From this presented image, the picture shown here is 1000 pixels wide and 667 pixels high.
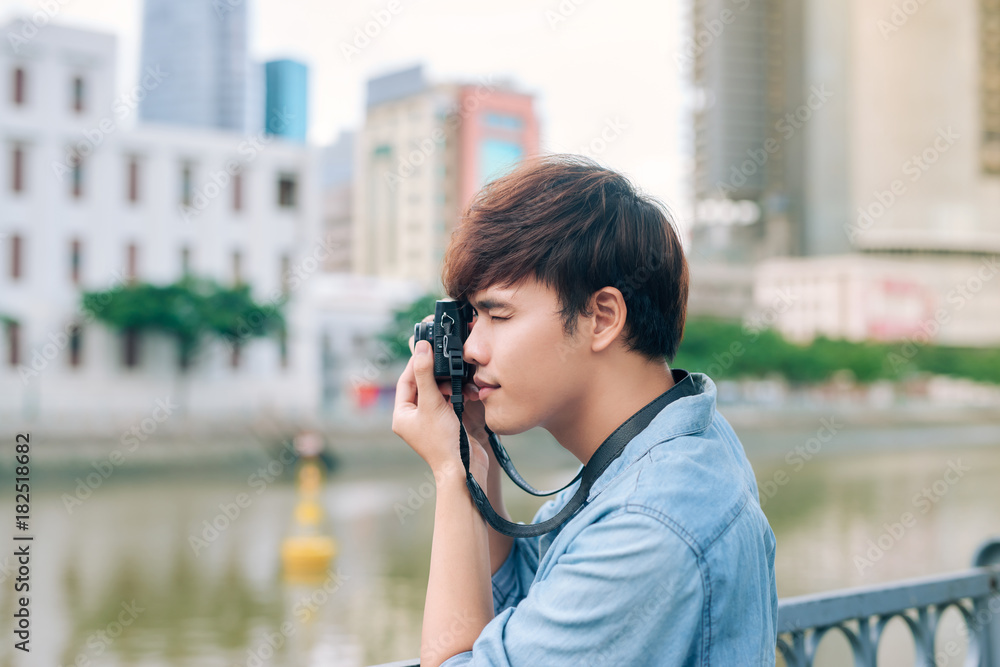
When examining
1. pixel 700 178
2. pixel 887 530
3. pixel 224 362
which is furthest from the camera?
pixel 700 178

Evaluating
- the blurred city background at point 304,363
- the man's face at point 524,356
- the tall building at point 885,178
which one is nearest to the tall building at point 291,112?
the blurred city background at point 304,363

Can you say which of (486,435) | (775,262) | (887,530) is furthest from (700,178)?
(486,435)

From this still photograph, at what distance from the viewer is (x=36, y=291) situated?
2559 centimetres

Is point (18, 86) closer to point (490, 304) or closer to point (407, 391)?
point (407, 391)

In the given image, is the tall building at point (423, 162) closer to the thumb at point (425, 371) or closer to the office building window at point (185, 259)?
the office building window at point (185, 259)

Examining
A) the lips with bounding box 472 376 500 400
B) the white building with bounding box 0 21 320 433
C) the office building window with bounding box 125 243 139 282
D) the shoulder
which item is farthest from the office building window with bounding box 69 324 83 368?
the shoulder

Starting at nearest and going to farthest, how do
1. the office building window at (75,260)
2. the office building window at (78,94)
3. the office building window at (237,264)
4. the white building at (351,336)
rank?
the office building window at (78,94) → the office building window at (75,260) → the office building window at (237,264) → the white building at (351,336)

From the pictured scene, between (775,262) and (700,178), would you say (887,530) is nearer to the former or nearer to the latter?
(775,262)

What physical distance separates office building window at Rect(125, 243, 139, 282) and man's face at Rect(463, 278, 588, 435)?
1101 inches

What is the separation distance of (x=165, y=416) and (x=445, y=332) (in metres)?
26.5

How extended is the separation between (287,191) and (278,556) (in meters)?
19.9

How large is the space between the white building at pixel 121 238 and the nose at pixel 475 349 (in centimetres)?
2297

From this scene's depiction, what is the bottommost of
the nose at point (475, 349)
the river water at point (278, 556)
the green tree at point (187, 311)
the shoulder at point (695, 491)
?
the river water at point (278, 556)

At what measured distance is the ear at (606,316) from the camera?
1.16m
